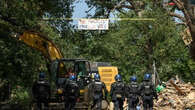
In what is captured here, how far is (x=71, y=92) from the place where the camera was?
62.2 feet

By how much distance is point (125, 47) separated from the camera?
35.1 meters

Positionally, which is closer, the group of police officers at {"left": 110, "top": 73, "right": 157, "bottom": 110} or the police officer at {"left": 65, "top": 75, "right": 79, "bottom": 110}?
the police officer at {"left": 65, "top": 75, "right": 79, "bottom": 110}

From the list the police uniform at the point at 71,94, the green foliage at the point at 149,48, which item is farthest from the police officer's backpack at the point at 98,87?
the green foliage at the point at 149,48

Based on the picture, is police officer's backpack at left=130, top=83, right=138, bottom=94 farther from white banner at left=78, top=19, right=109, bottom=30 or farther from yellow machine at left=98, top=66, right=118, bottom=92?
white banner at left=78, top=19, right=109, bottom=30

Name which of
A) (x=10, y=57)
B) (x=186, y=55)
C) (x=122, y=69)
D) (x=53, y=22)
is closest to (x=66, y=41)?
(x=53, y=22)

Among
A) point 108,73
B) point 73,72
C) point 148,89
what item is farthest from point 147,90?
point 108,73

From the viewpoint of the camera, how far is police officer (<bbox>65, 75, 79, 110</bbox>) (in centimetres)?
1892

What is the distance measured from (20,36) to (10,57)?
7.42 ft

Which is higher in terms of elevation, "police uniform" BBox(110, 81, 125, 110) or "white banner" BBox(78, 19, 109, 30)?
"white banner" BBox(78, 19, 109, 30)

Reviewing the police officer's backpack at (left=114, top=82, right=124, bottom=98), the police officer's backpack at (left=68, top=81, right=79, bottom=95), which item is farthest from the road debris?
the police officer's backpack at (left=68, top=81, right=79, bottom=95)

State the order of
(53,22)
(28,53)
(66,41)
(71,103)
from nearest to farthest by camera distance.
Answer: (71,103)
(28,53)
(53,22)
(66,41)

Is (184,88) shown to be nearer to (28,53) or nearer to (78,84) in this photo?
(78,84)

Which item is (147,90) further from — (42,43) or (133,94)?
(42,43)

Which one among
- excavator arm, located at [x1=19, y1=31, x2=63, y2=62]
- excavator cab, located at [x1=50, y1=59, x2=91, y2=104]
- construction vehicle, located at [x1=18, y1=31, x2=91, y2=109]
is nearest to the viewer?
construction vehicle, located at [x1=18, y1=31, x2=91, y2=109]
